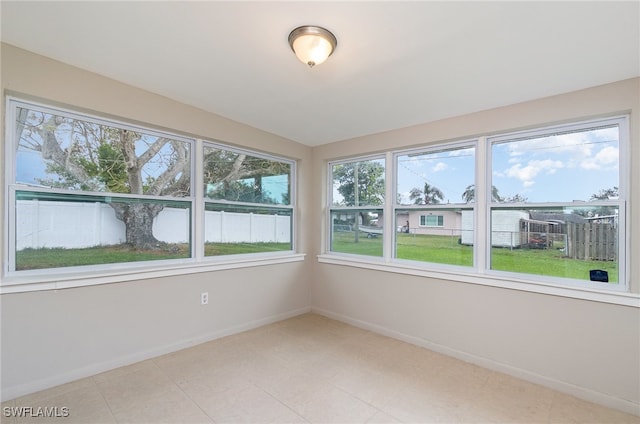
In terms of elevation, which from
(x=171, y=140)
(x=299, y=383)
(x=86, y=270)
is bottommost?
(x=299, y=383)

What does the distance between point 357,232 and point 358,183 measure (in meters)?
0.67

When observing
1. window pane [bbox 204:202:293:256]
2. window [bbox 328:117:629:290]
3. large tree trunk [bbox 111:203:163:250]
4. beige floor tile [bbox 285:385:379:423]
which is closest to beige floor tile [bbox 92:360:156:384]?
large tree trunk [bbox 111:203:163:250]

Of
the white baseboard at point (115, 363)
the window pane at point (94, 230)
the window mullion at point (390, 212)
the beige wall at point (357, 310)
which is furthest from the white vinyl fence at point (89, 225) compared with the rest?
the window mullion at point (390, 212)

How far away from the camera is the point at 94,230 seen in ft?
8.32

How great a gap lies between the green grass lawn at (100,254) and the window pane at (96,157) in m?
0.53

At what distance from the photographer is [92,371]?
238 centimetres

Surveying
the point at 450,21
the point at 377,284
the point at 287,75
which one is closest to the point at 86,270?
the point at 287,75

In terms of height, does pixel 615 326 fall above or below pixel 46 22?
below

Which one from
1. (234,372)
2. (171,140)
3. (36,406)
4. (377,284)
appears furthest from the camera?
(377,284)

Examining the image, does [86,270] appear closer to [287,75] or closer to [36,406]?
[36,406]

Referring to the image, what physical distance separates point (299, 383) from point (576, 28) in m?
3.05

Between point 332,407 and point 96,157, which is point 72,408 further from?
point 96,157

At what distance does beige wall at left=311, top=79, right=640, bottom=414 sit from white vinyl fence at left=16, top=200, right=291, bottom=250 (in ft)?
6.03

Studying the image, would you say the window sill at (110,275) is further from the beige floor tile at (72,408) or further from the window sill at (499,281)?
the window sill at (499,281)
